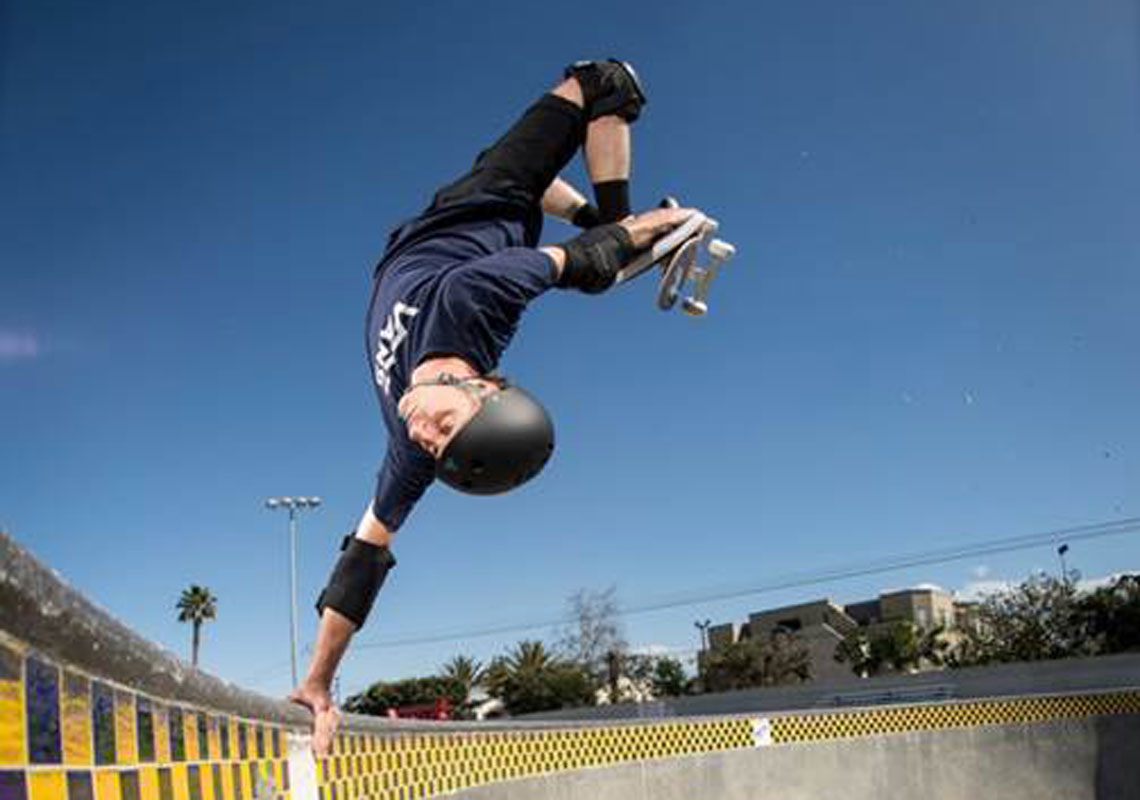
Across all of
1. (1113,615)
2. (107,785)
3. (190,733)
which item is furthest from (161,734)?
(1113,615)

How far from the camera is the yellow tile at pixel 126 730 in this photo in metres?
1.87

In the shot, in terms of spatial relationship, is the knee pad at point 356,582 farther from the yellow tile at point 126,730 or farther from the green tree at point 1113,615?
the green tree at point 1113,615

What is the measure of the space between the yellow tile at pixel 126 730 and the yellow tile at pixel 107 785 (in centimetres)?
4

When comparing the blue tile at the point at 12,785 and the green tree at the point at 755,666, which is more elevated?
the blue tile at the point at 12,785

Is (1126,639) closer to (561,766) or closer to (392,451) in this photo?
(561,766)

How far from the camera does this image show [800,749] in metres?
12.3

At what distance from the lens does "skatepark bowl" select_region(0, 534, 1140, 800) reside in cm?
154

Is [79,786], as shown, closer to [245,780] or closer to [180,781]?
[180,781]

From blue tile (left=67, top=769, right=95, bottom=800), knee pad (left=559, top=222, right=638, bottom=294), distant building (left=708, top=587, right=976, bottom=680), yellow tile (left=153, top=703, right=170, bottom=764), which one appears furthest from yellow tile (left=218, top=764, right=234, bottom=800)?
distant building (left=708, top=587, right=976, bottom=680)

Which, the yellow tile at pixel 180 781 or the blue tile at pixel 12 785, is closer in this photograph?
the blue tile at pixel 12 785

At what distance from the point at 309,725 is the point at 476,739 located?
3.53 meters

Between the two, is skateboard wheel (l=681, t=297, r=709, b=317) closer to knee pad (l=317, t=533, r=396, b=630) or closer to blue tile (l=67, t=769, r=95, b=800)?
knee pad (l=317, t=533, r=396, b=630)

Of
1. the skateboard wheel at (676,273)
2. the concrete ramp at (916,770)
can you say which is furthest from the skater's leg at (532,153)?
the concrete ramp at (916,770)

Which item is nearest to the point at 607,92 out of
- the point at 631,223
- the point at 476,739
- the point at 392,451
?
the point at 631,223
